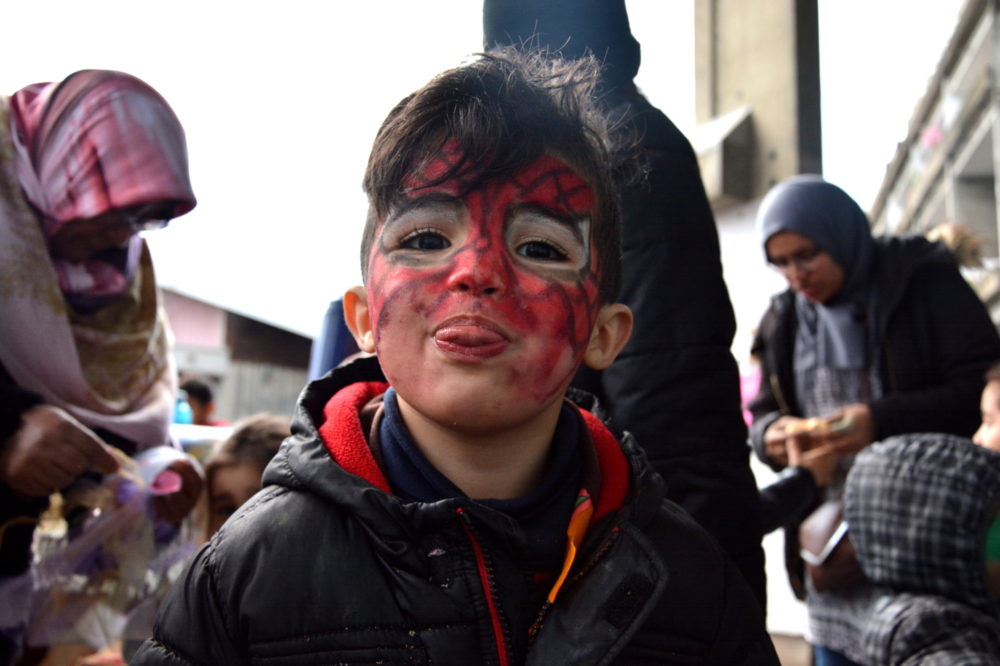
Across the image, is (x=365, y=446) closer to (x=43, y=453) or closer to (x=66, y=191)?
(x=43, y=453)

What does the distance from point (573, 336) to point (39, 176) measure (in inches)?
58.6

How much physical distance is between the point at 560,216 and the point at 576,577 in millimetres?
513

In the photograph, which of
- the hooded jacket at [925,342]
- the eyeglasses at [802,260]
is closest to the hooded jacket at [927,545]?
the hooded jacket at [925,342]

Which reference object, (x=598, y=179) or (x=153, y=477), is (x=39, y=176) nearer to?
(x=153, y=477)

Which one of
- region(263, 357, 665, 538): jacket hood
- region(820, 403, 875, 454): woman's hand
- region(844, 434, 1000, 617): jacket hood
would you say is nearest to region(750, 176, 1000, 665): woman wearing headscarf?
region(820, 403, 875, 454): woman's hand

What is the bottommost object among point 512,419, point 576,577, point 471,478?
point 576,577

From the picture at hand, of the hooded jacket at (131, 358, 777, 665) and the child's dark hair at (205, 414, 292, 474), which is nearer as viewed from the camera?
the hooded jacket at (131, 358, 777, 665)

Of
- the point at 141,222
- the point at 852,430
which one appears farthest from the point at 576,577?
the point at 852,430

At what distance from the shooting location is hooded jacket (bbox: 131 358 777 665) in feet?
3.53

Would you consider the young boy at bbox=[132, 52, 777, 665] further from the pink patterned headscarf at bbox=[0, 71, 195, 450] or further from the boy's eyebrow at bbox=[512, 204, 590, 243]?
the pink patterned headscarf at bbox=[0, 71, 195, 450]

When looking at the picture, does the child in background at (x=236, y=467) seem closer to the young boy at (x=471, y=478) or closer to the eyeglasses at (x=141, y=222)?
the eyeglasses at (x=141, y=222)

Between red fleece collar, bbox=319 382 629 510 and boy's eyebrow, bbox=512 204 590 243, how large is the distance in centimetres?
32

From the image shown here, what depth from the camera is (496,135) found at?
1265 millimetres

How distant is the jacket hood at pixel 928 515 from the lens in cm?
200
